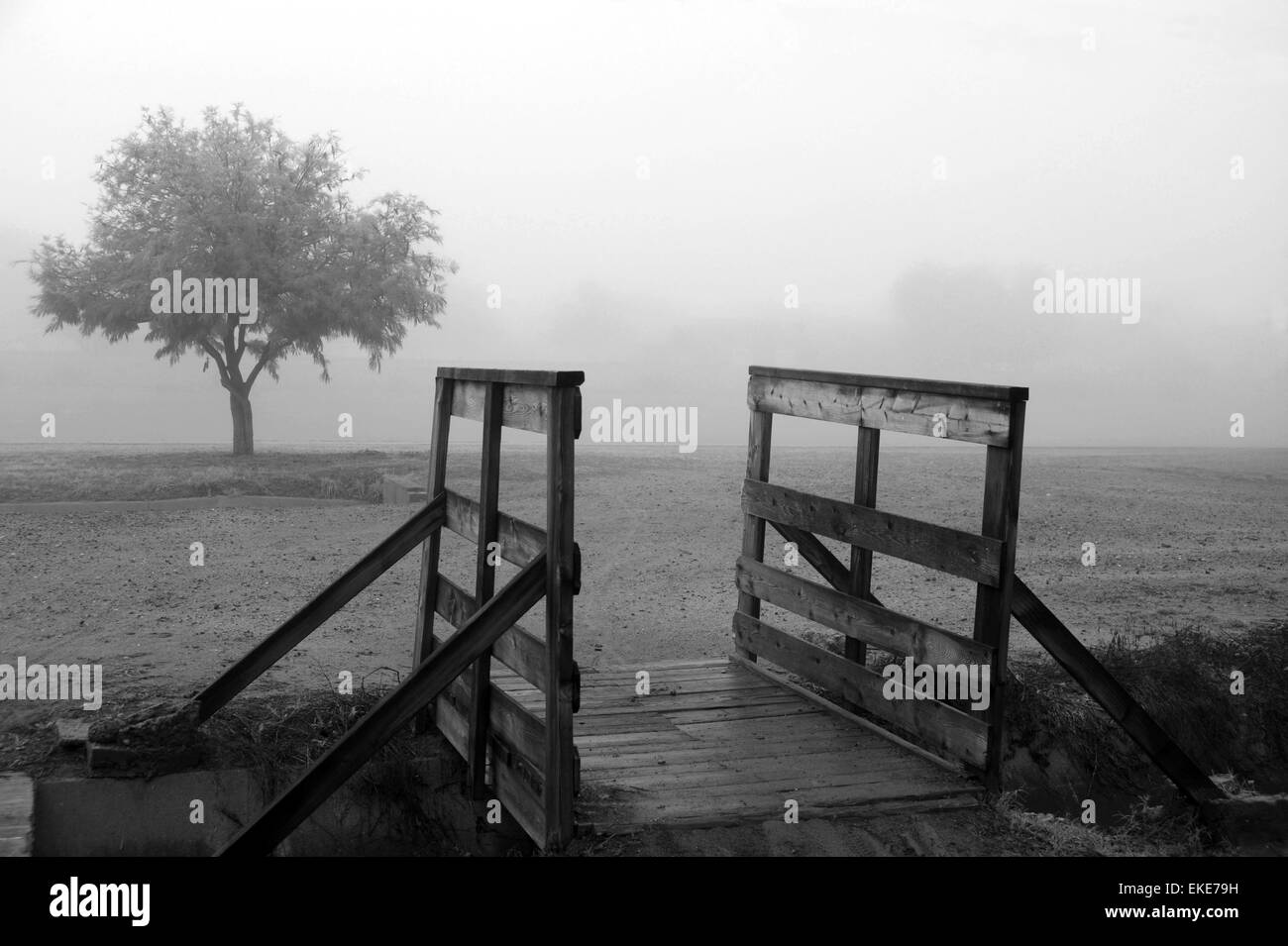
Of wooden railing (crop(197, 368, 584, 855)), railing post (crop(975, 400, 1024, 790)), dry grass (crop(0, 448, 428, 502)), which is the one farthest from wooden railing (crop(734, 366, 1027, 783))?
dry grass (crop(0, 448, 428, 502))

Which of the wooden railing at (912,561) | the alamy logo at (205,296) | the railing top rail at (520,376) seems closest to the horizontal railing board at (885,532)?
the wooden railing at (912,561)

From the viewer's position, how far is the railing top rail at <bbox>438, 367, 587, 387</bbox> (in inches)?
195

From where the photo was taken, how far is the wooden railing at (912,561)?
18.3 feet

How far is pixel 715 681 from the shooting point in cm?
769

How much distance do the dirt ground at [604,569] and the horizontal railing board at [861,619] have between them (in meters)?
1.13

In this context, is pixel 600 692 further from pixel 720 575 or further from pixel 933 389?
pixel 720 575

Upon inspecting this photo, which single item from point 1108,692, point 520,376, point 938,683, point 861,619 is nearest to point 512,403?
point 520,376

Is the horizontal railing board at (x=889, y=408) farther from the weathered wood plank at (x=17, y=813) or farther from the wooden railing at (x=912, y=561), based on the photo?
the weathered wood plank at (x=17, y=813)

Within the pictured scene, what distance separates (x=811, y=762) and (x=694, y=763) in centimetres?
65

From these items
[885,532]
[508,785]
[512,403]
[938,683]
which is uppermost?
[512,403]

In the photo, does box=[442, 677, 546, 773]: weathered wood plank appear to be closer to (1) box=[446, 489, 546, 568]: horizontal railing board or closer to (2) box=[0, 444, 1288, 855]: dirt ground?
(2) box=[0, 444, 1288, 855]: dirt ground

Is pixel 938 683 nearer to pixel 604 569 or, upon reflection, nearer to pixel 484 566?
pixel 484 566

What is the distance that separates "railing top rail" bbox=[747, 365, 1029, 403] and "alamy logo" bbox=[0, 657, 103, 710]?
5075 mm

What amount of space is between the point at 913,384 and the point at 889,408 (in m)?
0.26
